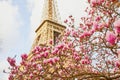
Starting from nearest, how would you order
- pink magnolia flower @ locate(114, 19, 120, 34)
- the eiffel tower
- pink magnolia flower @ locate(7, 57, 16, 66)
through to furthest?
pink magnolia flower @ locate(114, 19, 120, 34), pink magnolia flower @ locate(7, 57, 16, 66), the eiffel tower

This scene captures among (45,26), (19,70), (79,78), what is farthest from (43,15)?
(79,78)

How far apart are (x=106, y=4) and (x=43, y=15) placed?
2692 centimetres

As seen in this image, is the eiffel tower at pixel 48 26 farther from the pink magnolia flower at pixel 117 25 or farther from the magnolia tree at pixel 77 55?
the pink magnolia flower at pixel 117 25

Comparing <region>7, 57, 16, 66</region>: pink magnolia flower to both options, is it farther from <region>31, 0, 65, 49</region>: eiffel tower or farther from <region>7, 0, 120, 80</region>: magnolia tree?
<region>31, 0, 65, 49</region>: eiffel tower

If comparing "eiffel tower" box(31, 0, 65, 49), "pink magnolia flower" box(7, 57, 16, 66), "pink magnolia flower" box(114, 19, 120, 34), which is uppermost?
"eiffel tower" box(31, 0, 65, 49)

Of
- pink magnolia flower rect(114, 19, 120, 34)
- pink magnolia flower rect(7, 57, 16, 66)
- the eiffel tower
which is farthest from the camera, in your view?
the eiffel tower

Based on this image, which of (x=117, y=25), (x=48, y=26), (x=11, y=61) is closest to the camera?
(x=117, y=25)

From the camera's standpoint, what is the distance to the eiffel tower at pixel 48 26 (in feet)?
102

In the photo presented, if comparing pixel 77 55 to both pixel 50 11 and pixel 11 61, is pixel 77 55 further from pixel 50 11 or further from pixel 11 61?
pixel 50 11

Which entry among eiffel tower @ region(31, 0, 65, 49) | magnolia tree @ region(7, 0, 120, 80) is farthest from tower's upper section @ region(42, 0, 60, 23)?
magnolia tree @ region(7, 0, 120, 80)

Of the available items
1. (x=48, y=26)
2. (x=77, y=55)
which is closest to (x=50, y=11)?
(x=48, y=26)

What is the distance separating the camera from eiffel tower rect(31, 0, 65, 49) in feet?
102

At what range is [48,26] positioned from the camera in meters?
31.4

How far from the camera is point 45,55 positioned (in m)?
6.93
